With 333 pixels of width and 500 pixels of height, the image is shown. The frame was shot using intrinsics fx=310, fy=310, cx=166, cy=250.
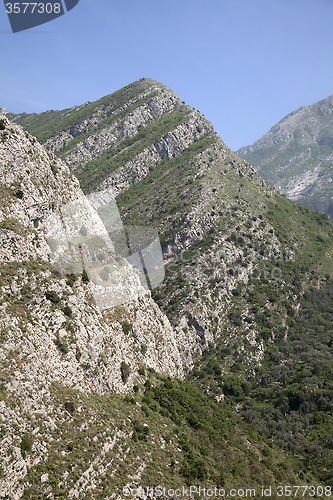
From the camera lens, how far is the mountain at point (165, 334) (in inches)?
1271

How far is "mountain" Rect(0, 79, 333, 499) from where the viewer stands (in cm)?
3228

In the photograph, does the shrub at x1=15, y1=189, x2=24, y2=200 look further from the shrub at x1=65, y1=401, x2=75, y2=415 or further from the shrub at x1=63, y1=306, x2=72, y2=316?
the shrub at x1=65, y1=401, x2=75, y2=415

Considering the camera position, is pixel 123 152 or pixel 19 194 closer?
pixel 19 194

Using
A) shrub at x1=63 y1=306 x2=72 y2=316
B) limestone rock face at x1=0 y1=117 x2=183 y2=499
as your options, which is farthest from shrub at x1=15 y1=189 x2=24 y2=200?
shrub at x1=63 y1=306 x2=72 y2=316

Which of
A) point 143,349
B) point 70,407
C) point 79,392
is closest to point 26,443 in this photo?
point 70,407

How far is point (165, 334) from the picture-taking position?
68.6m

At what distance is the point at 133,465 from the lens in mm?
34531

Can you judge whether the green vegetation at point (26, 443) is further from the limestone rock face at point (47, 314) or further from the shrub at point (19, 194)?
the shrub at point (19, 194)

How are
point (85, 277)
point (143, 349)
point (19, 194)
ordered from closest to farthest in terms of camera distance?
point (19, 194)
point (85, 277)
point (143, 349)

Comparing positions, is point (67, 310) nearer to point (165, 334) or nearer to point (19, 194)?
point (19, 194)

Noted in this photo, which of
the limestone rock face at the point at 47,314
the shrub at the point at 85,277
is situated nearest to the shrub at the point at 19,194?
the limestone rock face at the point at 47,314

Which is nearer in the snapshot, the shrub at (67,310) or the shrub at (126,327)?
the shrub at (67,310)

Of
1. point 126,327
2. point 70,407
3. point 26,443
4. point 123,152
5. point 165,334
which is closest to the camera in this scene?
point 26,443

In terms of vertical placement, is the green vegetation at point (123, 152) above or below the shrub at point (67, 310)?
above
